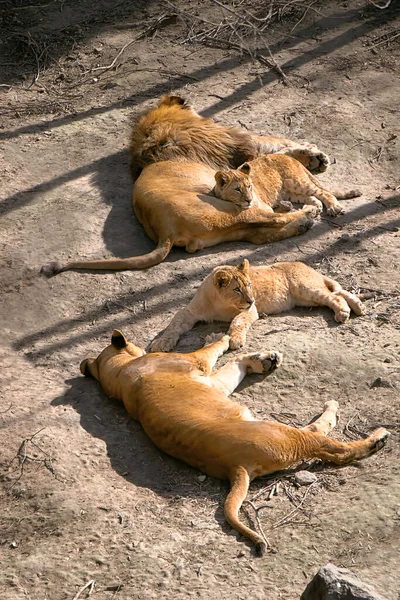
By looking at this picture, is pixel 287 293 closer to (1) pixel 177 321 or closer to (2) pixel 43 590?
(1) pixel 177 321

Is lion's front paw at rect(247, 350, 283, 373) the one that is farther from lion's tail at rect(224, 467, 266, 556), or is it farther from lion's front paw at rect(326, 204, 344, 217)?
lion's front paw at rect(326, 204, 344, 217)

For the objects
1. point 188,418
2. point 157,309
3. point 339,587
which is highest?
point 339,587

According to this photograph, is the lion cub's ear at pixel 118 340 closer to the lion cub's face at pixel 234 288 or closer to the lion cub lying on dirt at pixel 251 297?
the lion cub lying on dirt at pixel 251 297

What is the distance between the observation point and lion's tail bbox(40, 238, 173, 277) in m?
7.57

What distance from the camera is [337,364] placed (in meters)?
6.15

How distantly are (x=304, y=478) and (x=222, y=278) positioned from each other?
180 centimetres

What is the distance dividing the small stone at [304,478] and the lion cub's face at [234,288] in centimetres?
165

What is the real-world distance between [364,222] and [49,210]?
2.56 meters

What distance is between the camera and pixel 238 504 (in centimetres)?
491

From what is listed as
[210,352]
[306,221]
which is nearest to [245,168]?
[306,221]

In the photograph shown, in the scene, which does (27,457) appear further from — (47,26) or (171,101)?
(47,26)

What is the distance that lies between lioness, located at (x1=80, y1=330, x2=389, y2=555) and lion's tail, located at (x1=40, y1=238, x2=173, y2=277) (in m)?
1.44

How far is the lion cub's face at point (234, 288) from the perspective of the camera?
659 centimetres

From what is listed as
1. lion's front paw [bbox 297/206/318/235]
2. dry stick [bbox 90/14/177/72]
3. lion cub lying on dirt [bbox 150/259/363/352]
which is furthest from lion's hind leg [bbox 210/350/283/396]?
dry stick [bbox 90/14/177/72]
